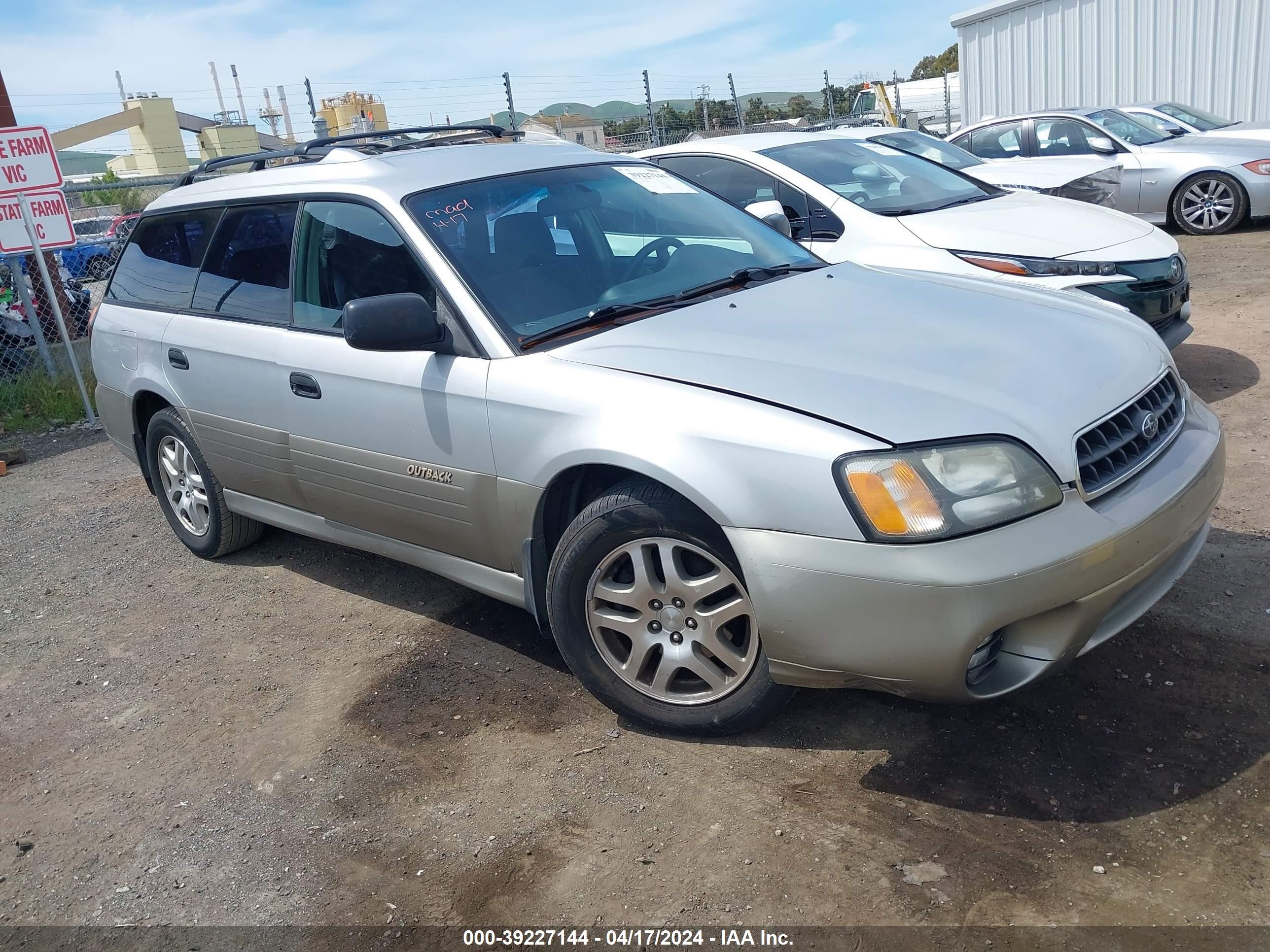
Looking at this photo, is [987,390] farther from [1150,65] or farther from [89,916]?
[1150,65]

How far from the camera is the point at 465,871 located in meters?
2.78

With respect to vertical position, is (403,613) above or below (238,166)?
below

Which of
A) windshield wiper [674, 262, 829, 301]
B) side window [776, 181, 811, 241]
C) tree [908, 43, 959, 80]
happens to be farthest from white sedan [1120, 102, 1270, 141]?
tree [908, 43, 959, 80]

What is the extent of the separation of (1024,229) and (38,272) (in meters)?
8.48

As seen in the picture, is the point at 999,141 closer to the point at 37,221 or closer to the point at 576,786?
the point at 37,221

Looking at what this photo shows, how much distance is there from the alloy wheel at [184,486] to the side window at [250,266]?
2.62ft

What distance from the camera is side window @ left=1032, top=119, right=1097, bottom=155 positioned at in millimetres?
11547

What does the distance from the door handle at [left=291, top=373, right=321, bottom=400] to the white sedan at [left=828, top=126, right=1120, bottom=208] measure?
4877 mm

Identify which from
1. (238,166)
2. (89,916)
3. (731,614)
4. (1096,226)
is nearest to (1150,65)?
(1096,226)

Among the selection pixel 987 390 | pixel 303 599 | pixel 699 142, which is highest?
pixel 699 142

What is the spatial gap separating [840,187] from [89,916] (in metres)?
5.43

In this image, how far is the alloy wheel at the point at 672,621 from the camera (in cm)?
298

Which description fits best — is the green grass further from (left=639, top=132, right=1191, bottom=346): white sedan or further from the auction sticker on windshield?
the auction sticker on windshield

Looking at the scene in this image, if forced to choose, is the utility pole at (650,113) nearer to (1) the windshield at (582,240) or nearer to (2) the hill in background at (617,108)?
(2) the hill in background at (617,108)
